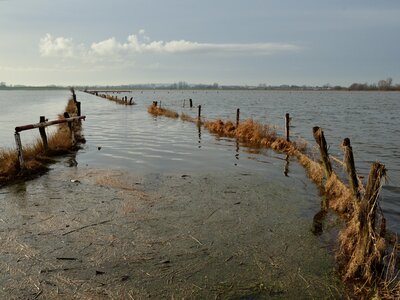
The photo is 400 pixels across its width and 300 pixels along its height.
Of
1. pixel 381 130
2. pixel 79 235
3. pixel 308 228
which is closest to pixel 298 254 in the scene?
pixel 308 228

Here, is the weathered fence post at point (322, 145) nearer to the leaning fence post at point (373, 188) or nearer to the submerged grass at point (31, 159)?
the leaning fence post at point (373, 188)

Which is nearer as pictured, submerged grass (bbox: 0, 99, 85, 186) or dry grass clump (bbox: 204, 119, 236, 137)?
submerged grass (bbox: 0, 99, 85, 186)

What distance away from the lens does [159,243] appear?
679 centimetres

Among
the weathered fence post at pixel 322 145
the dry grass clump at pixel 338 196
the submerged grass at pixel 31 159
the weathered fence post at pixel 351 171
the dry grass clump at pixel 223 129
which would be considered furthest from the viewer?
the dry grass clump at pixel 223 129

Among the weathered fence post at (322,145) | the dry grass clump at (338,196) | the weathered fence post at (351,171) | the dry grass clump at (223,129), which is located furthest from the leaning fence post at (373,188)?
the dry grass clump at (223,129)

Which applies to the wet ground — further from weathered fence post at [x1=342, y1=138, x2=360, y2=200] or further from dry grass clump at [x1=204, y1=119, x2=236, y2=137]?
dry grass clump at [x1=204, y1=119, x2=236, y2=137]

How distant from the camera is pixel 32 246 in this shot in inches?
256

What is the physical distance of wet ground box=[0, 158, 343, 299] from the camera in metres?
5.33

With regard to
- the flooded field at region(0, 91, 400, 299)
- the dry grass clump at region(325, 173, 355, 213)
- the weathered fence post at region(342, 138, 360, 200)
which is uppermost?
the weathered fence post at region(342, 138, 360, 200)

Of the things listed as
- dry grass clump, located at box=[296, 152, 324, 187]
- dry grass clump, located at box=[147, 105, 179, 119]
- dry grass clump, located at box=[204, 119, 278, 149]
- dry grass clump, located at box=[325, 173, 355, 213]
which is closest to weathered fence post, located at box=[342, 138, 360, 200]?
dry grass clump, located at box=[325, 173, 355, 213]

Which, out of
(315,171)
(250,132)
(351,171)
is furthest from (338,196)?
(250,132)

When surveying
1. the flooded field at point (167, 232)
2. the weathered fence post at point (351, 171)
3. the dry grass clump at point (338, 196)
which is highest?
the weathered fence post at point (351, 171)

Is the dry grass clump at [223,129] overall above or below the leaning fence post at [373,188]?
below

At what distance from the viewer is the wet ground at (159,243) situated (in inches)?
210
